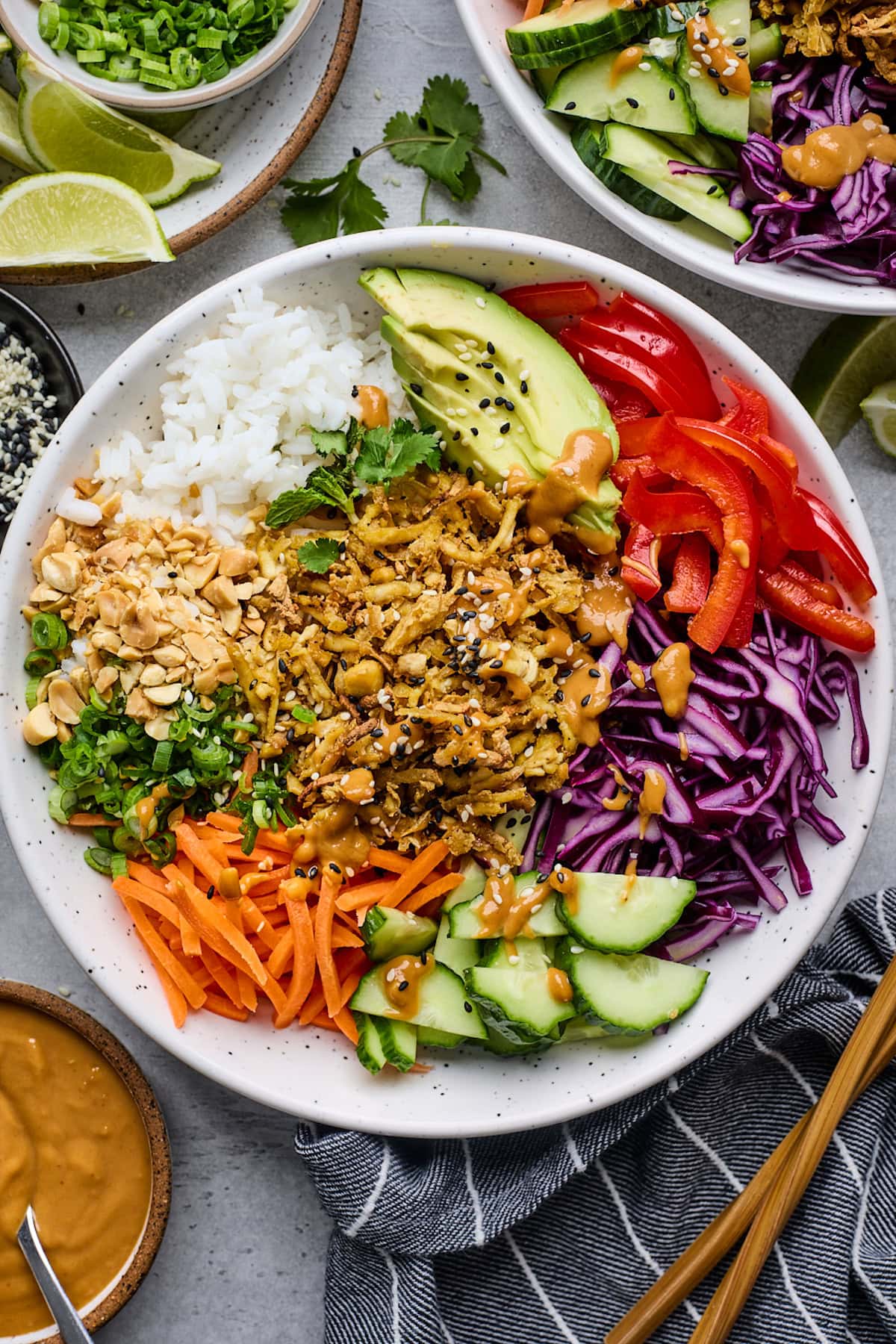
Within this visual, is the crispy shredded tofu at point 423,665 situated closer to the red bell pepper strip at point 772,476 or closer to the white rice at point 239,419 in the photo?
the white rice at point 239,419

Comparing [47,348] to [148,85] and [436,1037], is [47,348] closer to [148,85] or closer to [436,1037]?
[148,85]

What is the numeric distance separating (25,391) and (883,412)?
85.7 inches

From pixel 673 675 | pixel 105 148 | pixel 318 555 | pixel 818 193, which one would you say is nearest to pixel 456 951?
pixel 673 675

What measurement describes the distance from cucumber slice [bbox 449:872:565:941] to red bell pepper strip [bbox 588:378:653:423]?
108 centimetres

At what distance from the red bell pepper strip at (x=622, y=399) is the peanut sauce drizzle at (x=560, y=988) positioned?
1269 mm

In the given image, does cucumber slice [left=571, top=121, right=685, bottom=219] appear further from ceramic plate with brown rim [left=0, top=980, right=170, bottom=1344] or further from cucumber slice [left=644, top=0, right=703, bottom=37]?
ceramic plate with brown rim [left=0, top=980, right=170, bottom=1344]

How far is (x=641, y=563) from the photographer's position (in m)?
2.43

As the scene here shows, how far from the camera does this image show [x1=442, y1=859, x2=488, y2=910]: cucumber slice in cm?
246

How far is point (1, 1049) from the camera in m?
2.75

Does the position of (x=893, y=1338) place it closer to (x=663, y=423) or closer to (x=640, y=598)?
(x=640, y=598)

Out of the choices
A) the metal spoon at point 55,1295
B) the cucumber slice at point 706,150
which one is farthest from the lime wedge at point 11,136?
the metal spoon at point 55,1295

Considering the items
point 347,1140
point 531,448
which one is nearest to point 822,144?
point 531,448

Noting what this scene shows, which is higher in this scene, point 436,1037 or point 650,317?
point 650,317

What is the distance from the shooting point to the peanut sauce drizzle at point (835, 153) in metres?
2.52
